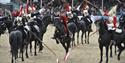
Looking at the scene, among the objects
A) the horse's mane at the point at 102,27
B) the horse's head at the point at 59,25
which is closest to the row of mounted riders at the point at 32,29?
the horse's head at the point at 59,25

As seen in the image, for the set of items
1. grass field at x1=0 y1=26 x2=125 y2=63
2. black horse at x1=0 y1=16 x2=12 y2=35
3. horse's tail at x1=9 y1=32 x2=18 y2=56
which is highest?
horse's tail at x1=9 y1=32 x2=18 y2=56

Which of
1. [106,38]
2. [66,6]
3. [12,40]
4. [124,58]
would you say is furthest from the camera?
[66,6]

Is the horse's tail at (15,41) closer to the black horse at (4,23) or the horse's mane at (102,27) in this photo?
the horse's mane at (102,27)

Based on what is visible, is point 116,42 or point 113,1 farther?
point 113,1

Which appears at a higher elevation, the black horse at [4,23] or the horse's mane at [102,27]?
the horse's mane at [102,27]

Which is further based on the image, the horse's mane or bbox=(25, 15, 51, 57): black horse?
bbox=(25, 15, 51, 57): black horse

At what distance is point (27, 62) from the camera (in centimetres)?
1752

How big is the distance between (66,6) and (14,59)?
21.1 feet

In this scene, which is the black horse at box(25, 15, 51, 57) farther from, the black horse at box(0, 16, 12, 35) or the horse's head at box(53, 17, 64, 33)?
the black horse at box(0, 16, 12, 35)

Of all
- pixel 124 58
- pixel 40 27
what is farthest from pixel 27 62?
pixel 124 58

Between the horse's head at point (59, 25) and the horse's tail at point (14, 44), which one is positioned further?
the horse's head at point (59, 25)

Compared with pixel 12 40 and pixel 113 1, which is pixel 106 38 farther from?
pixel 113 1

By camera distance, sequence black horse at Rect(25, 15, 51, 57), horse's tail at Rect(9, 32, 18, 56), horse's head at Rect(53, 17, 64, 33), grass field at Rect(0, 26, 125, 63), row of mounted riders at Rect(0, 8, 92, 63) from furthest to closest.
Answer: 1. black horse at Rect(25, 15, 51, 57)
2. horse's head at Rect(53, 17, 64, 33)
3. grass field at Rect(0, 26, 125, 63)
4. row of mounted riders at Rect(0, 8, 92, 63)
5. horse's tail at Rect(9, 32, 18, 56)

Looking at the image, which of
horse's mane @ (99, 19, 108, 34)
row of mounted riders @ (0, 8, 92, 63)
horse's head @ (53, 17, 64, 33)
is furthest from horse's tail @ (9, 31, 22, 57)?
horse's mane @ (99, 19, 108, 34)
